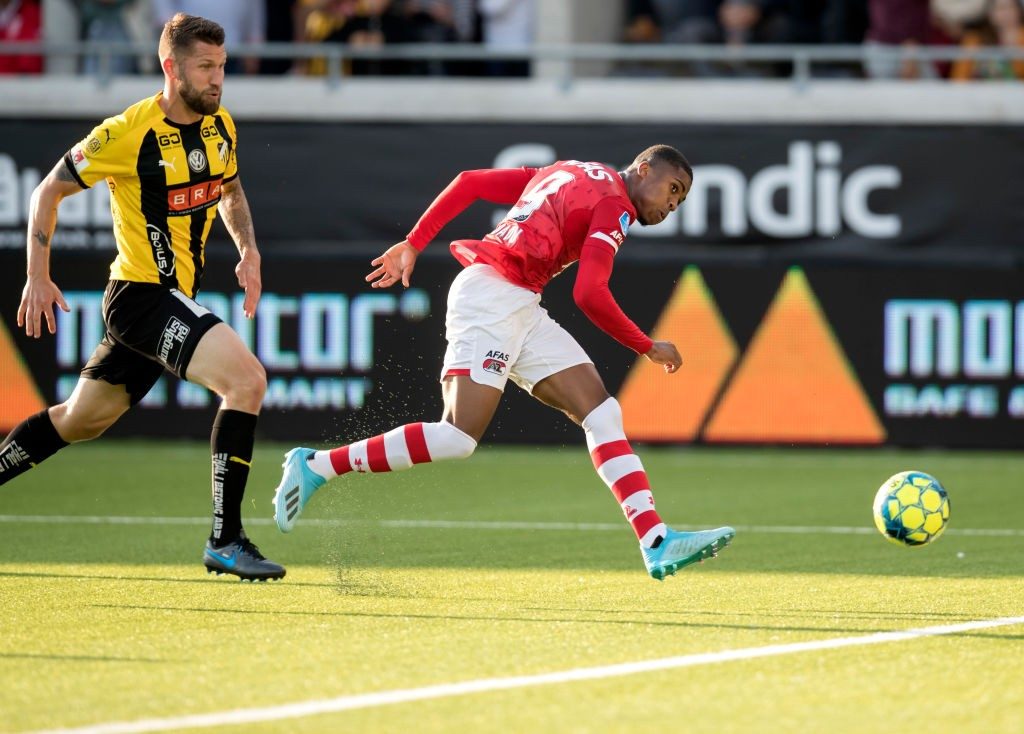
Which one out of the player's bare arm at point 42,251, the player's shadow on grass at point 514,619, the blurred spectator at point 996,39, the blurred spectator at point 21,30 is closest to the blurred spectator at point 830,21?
the blurred spectator at point 996,39

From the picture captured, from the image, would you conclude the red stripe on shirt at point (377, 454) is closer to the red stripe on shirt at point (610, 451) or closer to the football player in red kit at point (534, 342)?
the football player in red kit at point (534, 342)

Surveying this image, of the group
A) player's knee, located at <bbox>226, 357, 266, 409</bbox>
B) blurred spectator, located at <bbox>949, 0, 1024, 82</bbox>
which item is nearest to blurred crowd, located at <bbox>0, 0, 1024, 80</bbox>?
blurred spectator, located at <bbox>949, 0, 1024, 82</bbox>

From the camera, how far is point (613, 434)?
23.8 ft

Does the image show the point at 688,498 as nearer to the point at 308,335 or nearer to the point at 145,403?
the point at 308,335

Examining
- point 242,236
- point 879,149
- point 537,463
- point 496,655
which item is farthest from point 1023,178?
point 496,655

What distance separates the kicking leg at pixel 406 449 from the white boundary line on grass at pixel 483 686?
5.77 feet

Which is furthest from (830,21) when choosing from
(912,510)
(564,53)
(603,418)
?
(603,418)

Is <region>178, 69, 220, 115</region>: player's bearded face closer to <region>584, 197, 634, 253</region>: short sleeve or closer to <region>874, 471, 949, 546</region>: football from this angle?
<region>584, 197, 634, 253</region>: short sleeve

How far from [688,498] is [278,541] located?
3491 mm

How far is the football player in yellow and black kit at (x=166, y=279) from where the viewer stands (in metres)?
7.33

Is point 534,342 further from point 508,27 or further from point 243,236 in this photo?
point 508,27

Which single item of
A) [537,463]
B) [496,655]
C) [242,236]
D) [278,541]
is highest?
[242,236]

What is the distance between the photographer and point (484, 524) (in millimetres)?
10086

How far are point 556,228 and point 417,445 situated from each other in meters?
1.11
